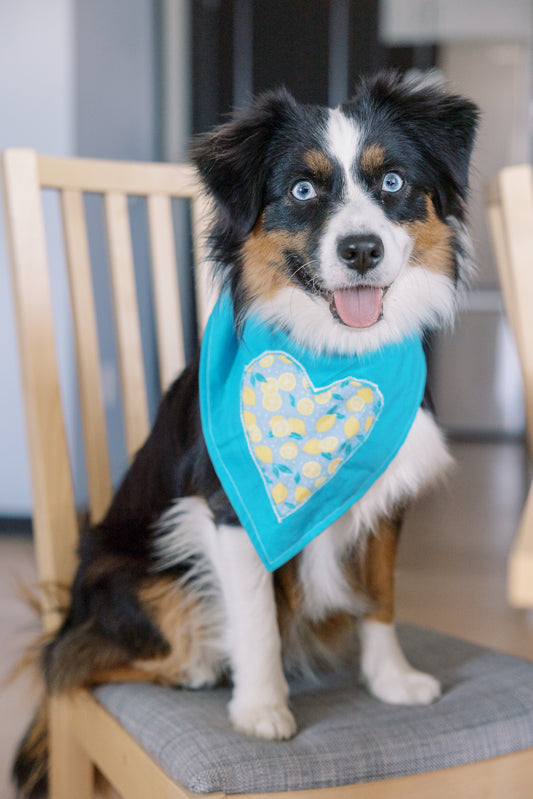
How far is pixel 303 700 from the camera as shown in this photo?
3.73 feet

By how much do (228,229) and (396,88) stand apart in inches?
12.3

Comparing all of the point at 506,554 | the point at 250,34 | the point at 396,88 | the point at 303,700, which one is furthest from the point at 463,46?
the point at 303,700

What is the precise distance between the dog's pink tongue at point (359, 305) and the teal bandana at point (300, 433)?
0.24 feet

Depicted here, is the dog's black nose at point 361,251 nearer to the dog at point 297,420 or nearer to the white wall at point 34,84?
the dog at point 297,420

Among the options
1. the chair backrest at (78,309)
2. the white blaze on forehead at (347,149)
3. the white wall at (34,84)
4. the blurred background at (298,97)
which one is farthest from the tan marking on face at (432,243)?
the white wall at (34,84)

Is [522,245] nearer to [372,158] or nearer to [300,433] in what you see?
[372,158]

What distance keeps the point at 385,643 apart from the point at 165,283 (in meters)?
0.73

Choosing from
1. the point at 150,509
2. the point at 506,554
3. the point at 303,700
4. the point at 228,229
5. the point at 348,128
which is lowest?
the point at 506,554

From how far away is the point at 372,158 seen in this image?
1145mm

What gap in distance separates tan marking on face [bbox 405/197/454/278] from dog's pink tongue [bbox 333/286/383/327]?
101mm

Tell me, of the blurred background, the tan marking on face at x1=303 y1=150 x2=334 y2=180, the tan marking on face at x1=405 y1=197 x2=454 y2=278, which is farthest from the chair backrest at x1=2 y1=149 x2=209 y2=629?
the blurred background

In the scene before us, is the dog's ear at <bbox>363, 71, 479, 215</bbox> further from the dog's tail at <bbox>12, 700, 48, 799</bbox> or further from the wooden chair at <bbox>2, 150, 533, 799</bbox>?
the dog's tail at <bbox>12, 700, 48, 799</bbox>

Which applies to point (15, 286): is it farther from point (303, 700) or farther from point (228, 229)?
point (303, 700)

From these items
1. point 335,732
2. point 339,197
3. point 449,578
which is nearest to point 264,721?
point 335,732
